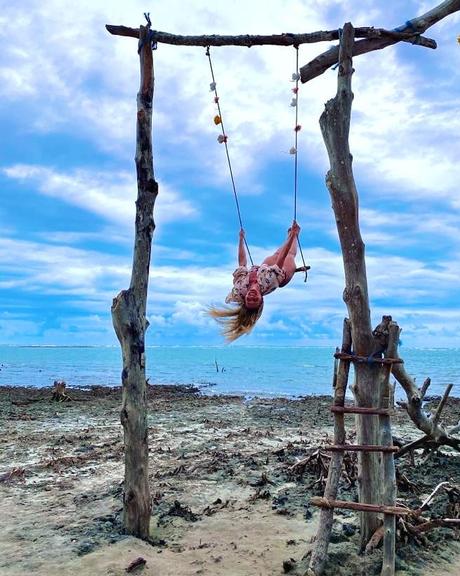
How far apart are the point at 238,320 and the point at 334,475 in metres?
2.82

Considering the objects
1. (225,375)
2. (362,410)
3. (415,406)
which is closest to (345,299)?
(362,410)

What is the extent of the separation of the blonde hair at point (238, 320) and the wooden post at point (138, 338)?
1610mm

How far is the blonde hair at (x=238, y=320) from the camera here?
25.2 feet

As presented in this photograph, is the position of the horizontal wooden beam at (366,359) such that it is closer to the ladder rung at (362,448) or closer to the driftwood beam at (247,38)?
the ladder rung at (362,448)

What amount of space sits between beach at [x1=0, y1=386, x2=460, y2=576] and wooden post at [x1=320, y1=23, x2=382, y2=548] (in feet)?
2.86

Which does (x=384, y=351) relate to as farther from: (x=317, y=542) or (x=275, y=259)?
(x=275, y=259)

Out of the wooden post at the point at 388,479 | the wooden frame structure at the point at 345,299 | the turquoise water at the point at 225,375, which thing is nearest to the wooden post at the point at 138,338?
the wooden frame structure at the point at 345,299

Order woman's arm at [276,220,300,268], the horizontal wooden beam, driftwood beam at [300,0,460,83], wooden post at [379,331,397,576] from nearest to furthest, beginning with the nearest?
wooden post at [379,331,397,576] < the horizontal wooden beam < driftwood beam at [300,0,460,83] < woman's arm at [276,220,300,268]

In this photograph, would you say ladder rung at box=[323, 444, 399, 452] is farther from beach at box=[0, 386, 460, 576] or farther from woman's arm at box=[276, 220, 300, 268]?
woman's arm at box=[276, 220, 300, 268]

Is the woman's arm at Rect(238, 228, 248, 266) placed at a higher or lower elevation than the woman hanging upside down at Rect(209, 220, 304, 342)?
higher

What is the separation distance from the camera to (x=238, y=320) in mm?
7754

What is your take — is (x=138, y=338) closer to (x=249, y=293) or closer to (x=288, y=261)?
(x=249, y=293)

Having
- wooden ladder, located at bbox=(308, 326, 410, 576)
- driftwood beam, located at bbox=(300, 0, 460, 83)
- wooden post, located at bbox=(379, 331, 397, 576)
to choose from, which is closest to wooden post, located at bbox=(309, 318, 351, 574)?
wooden ladder, located at bbox=(308, 326, 410, 576)

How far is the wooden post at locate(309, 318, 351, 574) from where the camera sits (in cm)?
537
